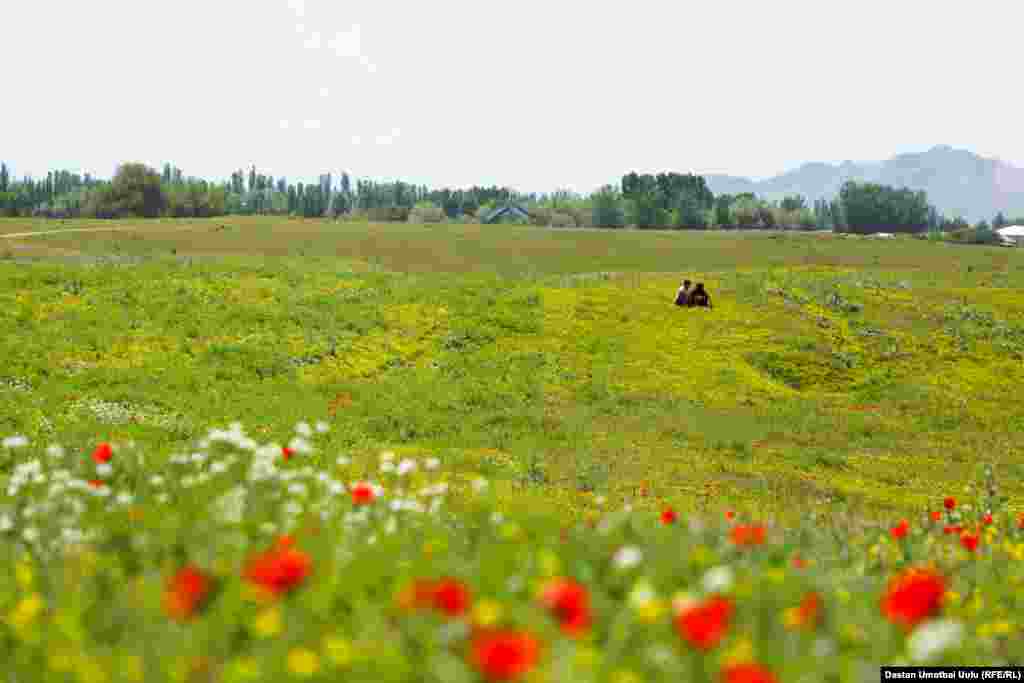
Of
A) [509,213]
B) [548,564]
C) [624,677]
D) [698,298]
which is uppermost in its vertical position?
[509,213]

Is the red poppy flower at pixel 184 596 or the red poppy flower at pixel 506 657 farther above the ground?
the red poppy flower at pixel 506 657

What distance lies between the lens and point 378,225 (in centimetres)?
8662

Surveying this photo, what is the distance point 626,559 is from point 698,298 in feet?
115

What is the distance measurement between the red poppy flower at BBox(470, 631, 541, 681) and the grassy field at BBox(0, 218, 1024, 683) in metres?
0.21

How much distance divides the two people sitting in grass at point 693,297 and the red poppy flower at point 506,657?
3590 cm

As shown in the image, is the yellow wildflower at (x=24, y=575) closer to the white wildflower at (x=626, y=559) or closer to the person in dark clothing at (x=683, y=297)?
the white wildflower at (x=626, y=559)

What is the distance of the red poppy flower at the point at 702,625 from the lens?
→ 389 cm

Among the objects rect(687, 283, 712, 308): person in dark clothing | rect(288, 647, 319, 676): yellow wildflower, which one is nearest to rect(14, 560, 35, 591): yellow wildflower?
rect(288, 647, 319, 676): yellow wildflower

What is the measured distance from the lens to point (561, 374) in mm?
29188

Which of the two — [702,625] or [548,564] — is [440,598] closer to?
[548,564]

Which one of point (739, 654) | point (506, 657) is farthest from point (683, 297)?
point (506, 657)

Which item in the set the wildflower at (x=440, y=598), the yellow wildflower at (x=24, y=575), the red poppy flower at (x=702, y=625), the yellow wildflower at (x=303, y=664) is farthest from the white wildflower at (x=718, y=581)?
the yellow wildflower at (x=24, y=575)

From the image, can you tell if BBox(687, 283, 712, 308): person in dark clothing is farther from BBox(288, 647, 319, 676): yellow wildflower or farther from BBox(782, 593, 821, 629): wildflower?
BBox(288, 647, 319, 676): yellow wildflower

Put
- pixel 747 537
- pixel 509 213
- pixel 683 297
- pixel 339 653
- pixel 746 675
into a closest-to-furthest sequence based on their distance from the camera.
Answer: pixel 746 675
pixel 339 653
pixel 747 537
pixel 683 297
pixel 509 213
